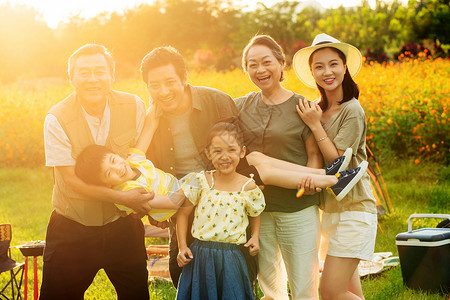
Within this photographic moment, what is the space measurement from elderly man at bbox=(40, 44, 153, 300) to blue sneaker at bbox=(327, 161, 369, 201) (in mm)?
1048

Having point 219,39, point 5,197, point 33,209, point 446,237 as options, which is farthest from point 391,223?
point 219,39

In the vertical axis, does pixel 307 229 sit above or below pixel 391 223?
above

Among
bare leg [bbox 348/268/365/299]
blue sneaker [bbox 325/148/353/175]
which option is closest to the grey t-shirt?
blue sneaker [bbox 325/148/353/175]

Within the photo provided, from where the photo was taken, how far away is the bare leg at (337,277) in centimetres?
323

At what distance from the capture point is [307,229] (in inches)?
130

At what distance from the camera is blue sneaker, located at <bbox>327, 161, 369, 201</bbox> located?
3033 millimetres

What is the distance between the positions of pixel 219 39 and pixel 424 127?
19218 millimetres

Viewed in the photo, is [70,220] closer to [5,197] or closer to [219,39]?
[5,197]

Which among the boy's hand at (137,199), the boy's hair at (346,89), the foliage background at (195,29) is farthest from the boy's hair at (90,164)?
the foliage background at (195,29)

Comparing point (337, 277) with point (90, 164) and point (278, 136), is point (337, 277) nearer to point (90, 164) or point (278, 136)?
point (278, 136)

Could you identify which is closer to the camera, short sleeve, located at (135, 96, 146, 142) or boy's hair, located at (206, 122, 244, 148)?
boy's hair, located at (206, 122, 244, 148)

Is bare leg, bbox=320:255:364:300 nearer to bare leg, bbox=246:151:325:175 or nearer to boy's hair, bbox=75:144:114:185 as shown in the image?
bare leg, bbox=246:151:325:175

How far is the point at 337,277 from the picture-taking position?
3.24 meters

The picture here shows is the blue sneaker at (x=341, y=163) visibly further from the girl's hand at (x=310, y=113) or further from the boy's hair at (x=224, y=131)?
the boy's hair at (x=224, y=131)
